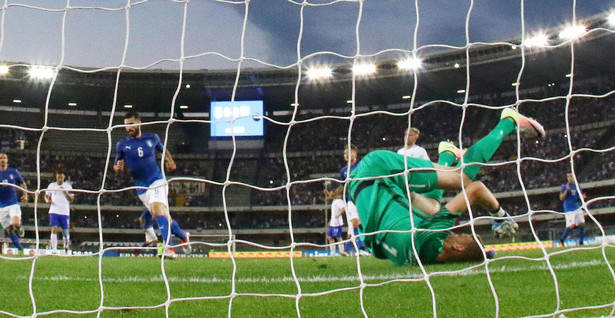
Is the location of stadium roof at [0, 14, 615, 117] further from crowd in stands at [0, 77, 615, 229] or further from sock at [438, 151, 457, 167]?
sock at [438, 151, 457, 167]

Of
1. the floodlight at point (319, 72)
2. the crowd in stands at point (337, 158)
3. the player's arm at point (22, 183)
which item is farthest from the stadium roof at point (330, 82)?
the player's arm at point (22, 183)

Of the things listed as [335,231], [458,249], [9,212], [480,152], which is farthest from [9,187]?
[480,152]

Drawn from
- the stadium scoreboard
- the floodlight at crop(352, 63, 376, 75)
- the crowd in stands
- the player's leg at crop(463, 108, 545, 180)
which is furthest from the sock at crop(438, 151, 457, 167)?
the stadium scoreboard

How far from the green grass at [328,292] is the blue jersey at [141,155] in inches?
90.4

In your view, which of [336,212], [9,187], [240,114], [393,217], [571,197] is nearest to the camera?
[393,217]

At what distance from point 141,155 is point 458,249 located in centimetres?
474

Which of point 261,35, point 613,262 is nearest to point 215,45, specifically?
point 261,35

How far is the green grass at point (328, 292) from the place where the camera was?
346 cm

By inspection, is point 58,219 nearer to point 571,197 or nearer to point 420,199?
→ point 420,199

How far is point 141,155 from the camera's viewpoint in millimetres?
8477

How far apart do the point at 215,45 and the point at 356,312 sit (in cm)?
4707

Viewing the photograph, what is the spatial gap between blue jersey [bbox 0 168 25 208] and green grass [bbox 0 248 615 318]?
4.67 m

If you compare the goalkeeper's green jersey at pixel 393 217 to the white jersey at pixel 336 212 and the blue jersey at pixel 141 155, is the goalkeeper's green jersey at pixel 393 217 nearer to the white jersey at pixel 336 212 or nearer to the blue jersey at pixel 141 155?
the blue jersey at pixel 141 155

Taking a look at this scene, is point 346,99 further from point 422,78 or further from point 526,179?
point 526,179
